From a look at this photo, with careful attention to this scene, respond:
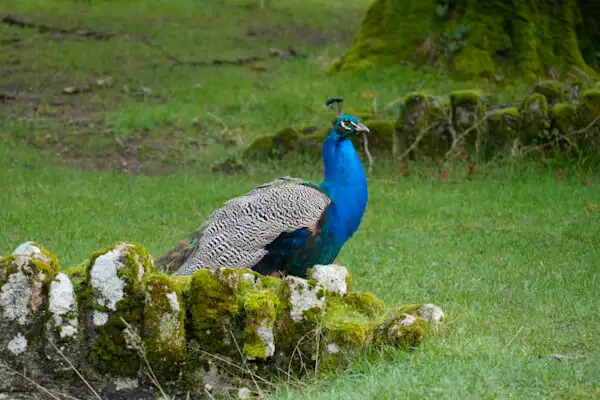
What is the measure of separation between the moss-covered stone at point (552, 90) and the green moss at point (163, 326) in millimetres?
7915

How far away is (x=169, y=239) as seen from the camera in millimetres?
8414

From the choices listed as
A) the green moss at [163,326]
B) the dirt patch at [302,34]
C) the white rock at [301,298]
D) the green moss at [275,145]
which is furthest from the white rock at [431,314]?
the dirt patch at [302,34]

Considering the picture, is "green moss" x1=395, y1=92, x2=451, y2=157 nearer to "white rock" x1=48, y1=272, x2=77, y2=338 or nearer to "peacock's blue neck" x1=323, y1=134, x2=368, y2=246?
"peacock's blue neck" x1=323, y1=134, x2=368, y2=246

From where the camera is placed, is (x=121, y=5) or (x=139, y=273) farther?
(x=121, y=5)

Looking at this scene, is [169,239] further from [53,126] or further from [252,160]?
[53,126]


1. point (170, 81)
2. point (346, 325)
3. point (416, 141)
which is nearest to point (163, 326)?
point (346, 325)

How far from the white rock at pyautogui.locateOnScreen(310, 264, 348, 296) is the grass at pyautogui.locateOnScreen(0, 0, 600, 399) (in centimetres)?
55

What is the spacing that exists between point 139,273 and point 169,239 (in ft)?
12.4

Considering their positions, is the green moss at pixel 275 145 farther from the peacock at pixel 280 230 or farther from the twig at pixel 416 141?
the peacock at pixel 280 230

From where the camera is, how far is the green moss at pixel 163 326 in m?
4.59

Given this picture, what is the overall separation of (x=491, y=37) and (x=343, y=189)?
7709 millimetres

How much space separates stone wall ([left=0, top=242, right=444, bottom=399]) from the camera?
454cm

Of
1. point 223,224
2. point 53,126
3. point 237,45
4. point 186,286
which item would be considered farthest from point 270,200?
point 237,45

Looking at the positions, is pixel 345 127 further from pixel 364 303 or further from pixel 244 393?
pixel 244 393
